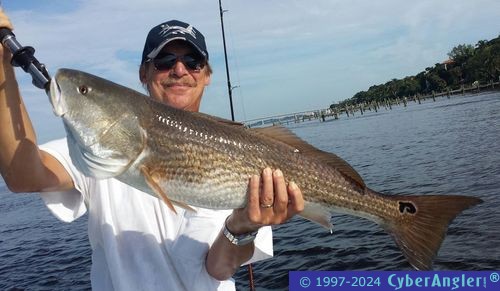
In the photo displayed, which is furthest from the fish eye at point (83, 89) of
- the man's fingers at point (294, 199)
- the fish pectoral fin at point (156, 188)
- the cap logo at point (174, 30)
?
the man's fingers at point (294, 199)

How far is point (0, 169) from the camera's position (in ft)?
9.74

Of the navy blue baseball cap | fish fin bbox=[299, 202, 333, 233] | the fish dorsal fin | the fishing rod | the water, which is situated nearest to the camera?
the fishing rod

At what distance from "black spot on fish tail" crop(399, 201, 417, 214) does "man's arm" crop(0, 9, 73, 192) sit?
2756 millimetres

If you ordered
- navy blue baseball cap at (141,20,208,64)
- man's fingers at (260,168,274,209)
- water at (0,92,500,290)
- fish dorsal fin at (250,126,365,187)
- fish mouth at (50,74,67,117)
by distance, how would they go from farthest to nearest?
water at (0,92,500,290), navy blue baseball cap at (141,20,208,64), fish dorsal fin at (250,126,365,187), man's fingers at (260,168,274,209), fish mouth at (50,74,67,117)

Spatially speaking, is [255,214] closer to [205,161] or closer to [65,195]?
[205,161]

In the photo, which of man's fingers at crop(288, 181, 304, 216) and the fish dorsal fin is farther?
the fish dorsal fin

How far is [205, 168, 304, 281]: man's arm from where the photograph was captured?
3100mm

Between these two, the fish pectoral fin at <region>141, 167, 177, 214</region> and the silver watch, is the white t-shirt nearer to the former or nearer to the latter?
the silver watch

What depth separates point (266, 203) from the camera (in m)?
3.08

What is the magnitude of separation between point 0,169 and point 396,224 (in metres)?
3.11

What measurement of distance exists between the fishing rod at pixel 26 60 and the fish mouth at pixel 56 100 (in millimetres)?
35

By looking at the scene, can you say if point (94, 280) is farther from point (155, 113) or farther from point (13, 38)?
point (13, 38)

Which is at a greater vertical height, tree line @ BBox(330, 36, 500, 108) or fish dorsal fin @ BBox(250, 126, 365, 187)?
tree line @ BBox(330, 36, 500, 108)

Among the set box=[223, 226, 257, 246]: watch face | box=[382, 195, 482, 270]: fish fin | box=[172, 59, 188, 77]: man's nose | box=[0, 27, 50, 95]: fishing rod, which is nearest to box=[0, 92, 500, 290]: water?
box=[382, 195, 482, 270]: fish fin
